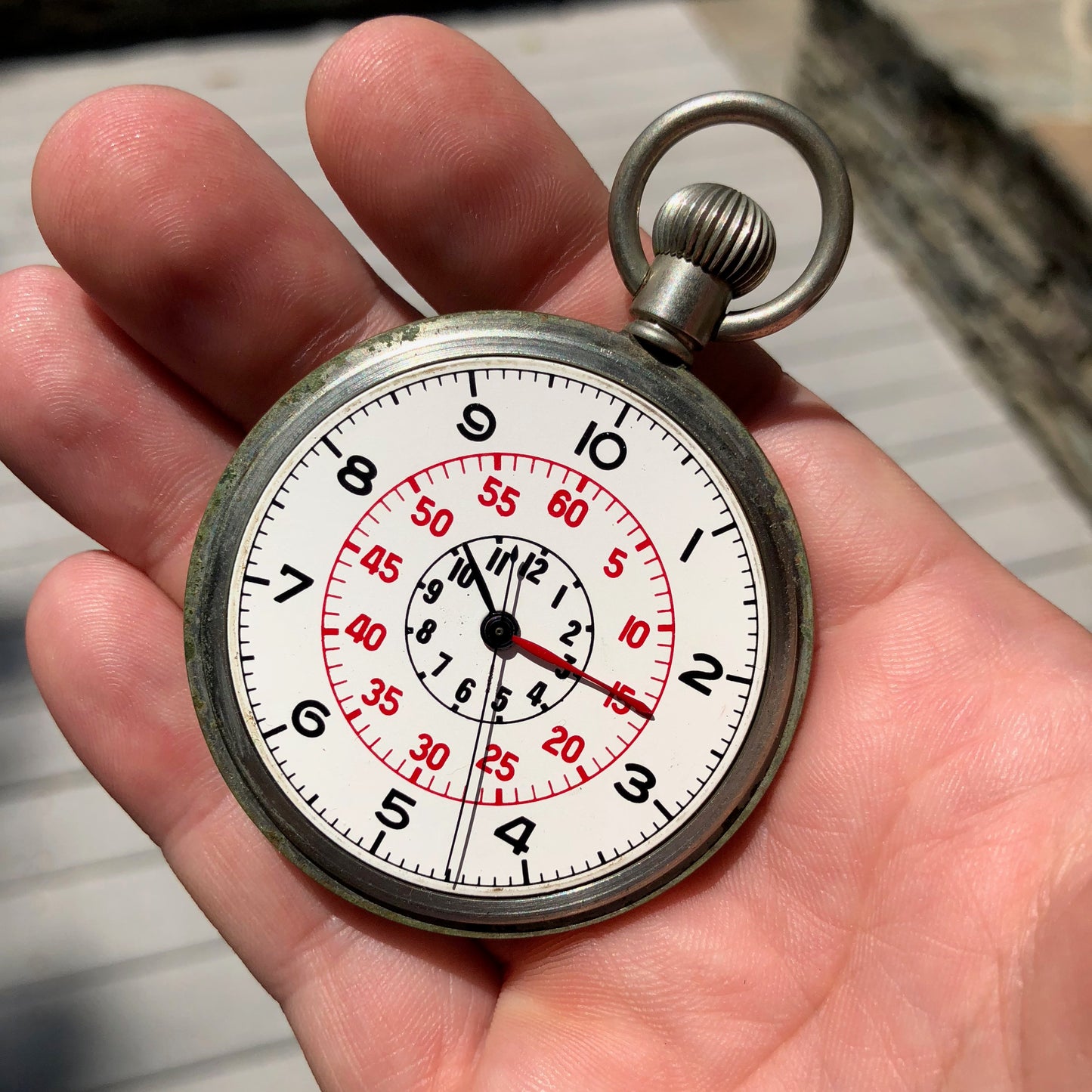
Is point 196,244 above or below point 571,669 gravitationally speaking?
above

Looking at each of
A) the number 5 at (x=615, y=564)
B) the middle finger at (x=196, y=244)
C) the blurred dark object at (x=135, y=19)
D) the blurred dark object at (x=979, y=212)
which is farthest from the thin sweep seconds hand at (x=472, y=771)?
the blurred dark object at (x=135, y=19)

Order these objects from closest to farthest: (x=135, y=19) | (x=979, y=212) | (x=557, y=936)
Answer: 1. (x=557, y=936)
2. (x=979, y=212)
3. (x=135, y=19)

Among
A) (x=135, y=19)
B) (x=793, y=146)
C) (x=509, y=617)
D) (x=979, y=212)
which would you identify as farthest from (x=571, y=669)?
(x=135, y=19)

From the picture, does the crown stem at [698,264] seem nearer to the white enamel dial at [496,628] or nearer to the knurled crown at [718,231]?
the knurled crown at [718,231]

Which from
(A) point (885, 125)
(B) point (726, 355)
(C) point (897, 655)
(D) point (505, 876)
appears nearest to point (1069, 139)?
(A) point (885, 125)

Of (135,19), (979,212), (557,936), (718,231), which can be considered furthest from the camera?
(135,19)

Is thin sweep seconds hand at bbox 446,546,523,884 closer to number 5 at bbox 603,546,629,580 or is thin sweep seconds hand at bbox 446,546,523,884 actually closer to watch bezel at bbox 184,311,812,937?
watch bezel at bbox 184,311,812,937

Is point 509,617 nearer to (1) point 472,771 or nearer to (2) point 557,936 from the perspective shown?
(1) point 472,771

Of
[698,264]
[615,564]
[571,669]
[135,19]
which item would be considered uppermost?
[698,264]

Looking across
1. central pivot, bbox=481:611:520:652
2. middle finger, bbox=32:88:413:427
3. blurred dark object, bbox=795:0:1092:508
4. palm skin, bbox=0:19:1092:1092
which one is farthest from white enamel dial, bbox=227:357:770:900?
blurred dark object, bbox=795:0:1092:508
